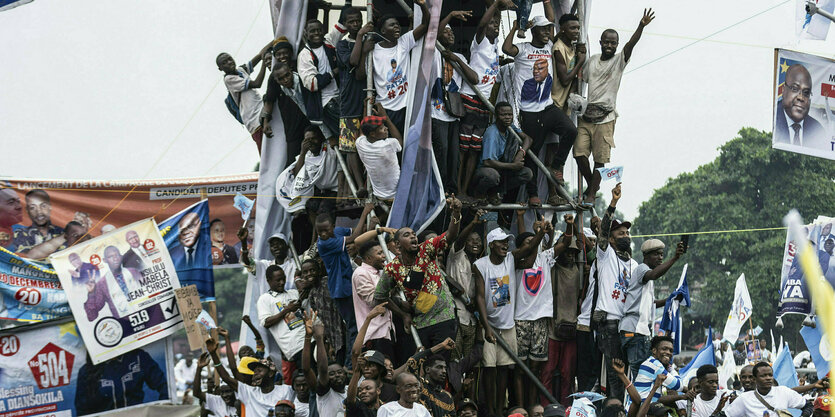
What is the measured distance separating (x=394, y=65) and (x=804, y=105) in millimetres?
5581

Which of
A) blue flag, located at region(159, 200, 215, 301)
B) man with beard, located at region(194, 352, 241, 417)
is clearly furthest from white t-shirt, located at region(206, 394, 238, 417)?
blue flag, located at region(159, 200, 215, 301)

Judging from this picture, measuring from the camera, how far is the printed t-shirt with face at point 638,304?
10.8 meters

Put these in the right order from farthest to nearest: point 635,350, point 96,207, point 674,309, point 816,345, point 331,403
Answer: point 96,207 → point 816,345 → point 674,309 → point 635,350 → point 331,403

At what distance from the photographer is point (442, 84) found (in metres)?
11.2

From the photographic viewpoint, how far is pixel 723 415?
31.5 ft

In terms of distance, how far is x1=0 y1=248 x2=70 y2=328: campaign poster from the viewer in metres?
13.0

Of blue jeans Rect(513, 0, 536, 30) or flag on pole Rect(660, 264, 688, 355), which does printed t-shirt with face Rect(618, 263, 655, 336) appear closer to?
flag on pole Rect(660, 264, 688, 355)

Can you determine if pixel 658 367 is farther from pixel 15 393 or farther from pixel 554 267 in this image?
pixel 15 393

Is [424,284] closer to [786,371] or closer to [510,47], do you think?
[510,47]

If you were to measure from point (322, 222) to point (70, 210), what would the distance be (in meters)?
5.57

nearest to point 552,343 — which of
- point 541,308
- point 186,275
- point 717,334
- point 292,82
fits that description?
point 541,308

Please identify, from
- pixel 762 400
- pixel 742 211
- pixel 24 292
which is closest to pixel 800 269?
pixel 762 400

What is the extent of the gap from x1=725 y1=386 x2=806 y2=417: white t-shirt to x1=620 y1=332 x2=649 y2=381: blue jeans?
0.96 metres

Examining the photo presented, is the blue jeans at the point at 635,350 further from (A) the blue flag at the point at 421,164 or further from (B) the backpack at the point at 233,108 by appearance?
(B) the backpack at the point at 233,108
